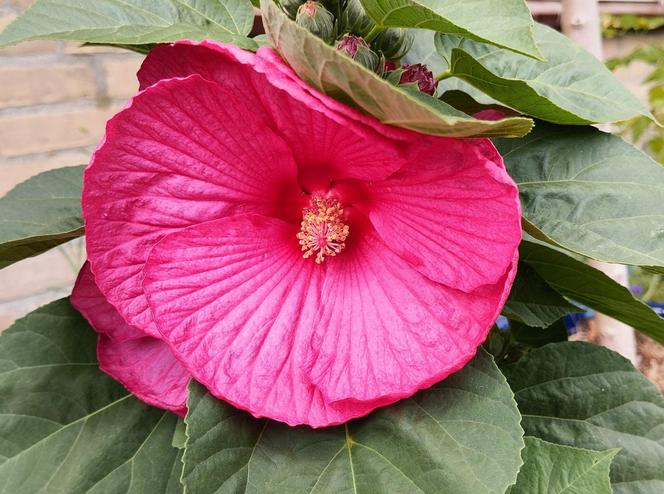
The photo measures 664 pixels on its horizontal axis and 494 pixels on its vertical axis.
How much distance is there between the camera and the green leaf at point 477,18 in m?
0.35

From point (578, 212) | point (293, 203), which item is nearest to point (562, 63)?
point (578, 212)

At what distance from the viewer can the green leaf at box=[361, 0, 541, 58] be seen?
0.35 m

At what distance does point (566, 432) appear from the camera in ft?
1.95

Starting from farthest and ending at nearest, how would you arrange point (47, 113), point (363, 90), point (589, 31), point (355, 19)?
point (47, 113) → point (589, 31) → point (355, 19) → point (363, 90)

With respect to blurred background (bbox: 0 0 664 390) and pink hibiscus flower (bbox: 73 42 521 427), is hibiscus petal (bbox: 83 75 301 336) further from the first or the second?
blurred background (bbox: 0 0 664 390)

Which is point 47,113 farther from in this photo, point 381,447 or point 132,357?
point 381,447

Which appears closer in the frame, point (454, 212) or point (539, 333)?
point (454, 212)

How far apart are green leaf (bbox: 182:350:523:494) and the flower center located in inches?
5.1

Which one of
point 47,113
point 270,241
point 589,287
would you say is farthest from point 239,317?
point 47,113

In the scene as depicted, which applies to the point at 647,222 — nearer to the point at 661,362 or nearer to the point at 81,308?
the point at 81,308

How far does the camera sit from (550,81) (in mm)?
560

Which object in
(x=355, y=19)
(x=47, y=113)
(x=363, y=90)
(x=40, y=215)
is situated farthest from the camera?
(x=47, y=113)

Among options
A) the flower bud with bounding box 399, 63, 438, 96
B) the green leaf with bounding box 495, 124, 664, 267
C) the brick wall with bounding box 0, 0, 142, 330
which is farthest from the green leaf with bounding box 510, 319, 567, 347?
the brick wall with bounding box 0, 0, 142, 330

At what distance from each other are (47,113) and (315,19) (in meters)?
1.17
